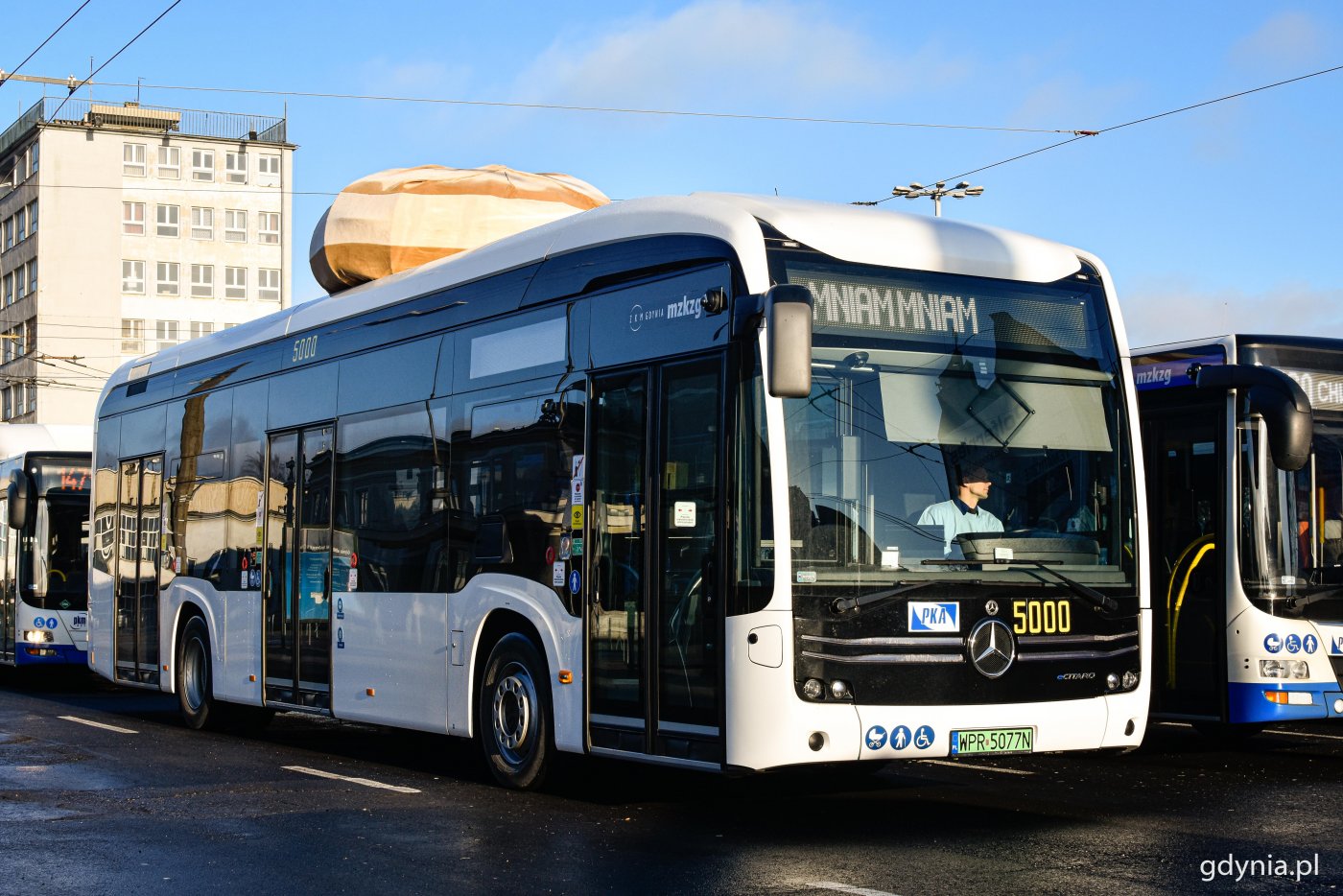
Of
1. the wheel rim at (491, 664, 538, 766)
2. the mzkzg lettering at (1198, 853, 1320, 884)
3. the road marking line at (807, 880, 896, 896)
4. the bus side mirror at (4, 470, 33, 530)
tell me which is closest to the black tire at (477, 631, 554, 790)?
the wheel rim at (491, 664, 538, 766)

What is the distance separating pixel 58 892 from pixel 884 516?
13.8ft

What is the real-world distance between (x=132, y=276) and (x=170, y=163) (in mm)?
5322

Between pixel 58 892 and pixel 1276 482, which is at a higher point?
pixel 1276 482

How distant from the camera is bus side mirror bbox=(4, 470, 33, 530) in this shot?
21422mm

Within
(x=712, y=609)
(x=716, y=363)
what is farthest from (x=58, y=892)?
(x=716, y=363)

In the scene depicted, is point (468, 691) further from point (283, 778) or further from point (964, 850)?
point (964, 850)

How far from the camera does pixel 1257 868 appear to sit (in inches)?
316

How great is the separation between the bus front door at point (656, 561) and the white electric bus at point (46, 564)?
14.6 metres

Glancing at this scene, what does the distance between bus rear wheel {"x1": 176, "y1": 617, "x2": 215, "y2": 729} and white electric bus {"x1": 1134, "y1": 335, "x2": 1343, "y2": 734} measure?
8203 millimetres

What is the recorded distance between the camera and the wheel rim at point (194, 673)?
16.0 metres

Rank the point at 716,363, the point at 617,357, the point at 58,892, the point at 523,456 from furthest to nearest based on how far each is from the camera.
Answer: the point at 523,456
the point at 617,357
the point at 716,363
the point at 58,892

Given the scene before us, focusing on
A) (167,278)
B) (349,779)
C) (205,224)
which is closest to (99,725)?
(349,779)

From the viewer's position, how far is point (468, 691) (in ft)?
36.9

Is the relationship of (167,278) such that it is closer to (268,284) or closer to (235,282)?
(235,282)
